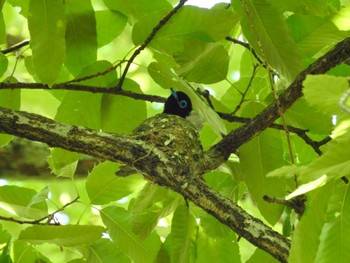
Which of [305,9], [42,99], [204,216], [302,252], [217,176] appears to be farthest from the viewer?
[42,99]

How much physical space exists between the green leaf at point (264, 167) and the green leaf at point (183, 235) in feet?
0.92

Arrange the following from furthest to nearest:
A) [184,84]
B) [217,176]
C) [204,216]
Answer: [217,176]
[204,216]
[184,84]

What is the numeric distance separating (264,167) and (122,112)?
68cm

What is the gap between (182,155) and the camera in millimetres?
2479

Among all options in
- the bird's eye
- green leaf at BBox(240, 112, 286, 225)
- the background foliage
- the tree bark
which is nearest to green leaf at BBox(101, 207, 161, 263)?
the background foliage

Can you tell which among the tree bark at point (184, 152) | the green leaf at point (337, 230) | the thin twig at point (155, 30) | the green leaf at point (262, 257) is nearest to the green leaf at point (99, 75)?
the thin twig at point (155, 30)

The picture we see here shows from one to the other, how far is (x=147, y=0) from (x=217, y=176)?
0.85 meters

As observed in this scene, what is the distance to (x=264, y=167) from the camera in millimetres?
2736

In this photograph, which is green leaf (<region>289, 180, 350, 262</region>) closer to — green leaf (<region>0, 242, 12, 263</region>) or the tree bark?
the tree bark

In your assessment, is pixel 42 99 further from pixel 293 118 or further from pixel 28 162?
pixel 293 118

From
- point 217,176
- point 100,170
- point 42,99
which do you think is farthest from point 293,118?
point 42,99

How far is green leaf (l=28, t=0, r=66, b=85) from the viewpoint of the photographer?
8.17ft

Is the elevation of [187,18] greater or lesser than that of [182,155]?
greater

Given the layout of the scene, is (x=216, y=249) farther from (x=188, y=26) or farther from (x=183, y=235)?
(x=188, y=26)
